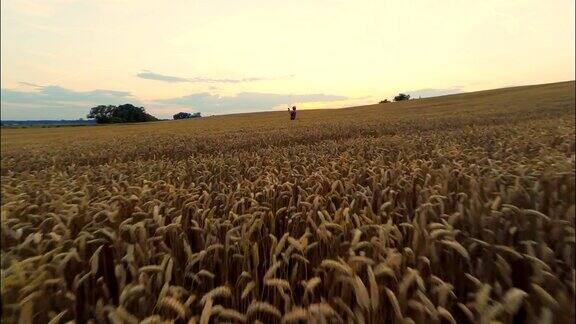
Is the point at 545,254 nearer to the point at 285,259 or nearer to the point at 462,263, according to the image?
the point at 462,263

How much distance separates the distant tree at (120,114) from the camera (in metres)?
90.3

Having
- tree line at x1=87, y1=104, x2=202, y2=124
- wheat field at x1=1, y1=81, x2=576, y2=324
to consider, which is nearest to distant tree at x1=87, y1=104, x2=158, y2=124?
tree line at x1=87, y1=104, x2=202, y2=124

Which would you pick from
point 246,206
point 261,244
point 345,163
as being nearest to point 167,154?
point 345,163

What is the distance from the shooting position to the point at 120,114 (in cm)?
9544

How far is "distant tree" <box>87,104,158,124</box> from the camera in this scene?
9031cm

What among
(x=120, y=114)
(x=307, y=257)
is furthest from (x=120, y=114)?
(x=307, y=257)

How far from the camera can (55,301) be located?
2.60m

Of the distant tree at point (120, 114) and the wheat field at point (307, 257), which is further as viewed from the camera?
the distant tree at point (120, 114)

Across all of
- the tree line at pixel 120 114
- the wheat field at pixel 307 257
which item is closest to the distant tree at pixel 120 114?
the tree line at pixel 120 114

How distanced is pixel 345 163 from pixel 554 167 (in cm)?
299

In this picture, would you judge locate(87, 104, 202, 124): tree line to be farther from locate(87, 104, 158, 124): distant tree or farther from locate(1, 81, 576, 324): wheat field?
locate(1, 81, 576, 324): wheat field

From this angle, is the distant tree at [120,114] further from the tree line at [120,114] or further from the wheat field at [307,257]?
the wheat field at [307,257]

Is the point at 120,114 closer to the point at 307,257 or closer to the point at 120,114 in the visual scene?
the point at 120,114

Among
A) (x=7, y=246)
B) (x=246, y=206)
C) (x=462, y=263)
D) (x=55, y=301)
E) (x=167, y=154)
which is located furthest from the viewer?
(x=167, y=154)
